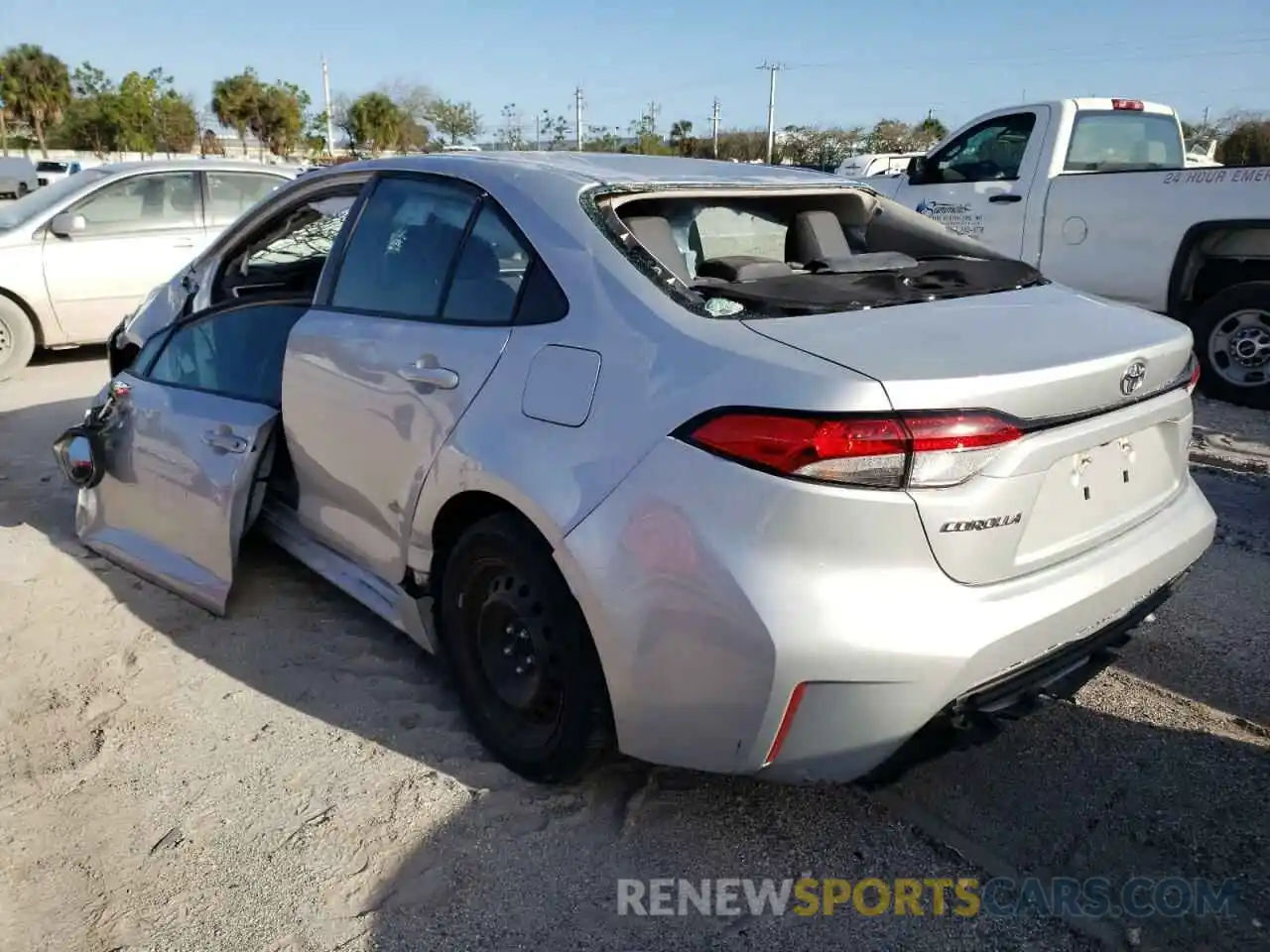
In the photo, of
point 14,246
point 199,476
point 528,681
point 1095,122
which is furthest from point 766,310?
point 14,246

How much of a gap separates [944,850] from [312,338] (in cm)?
246

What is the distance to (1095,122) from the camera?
25.0 ft

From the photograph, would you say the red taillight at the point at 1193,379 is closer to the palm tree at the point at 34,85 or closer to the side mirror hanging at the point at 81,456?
the side mirror hanging at the point at 81,456

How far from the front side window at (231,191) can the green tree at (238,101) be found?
5404 centimetres

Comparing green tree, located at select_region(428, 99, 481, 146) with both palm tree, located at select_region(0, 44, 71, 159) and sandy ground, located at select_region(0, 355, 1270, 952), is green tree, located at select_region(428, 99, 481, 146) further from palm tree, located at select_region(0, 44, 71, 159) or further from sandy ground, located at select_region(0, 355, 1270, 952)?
sandy ground, located at select_region(0, 355, 1270, 952)

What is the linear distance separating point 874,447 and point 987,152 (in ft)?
22.2

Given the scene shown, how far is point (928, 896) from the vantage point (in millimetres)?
2367

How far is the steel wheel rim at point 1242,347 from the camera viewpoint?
6484mm

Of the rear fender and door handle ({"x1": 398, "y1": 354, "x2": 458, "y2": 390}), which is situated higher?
the rear fender

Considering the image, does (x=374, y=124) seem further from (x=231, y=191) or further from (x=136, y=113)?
(x=231, y=191)

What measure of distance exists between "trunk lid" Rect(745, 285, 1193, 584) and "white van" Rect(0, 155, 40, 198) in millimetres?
24740

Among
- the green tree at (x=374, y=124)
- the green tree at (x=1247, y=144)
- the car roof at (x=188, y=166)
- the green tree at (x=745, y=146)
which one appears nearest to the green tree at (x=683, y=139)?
the green tree at (x=745, y=146)

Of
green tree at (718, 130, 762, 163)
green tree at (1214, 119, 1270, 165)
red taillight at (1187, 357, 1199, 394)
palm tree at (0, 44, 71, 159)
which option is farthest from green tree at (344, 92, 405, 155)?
red taillight at (1187, 357, 1199, 394)

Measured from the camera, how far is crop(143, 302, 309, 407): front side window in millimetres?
3771
